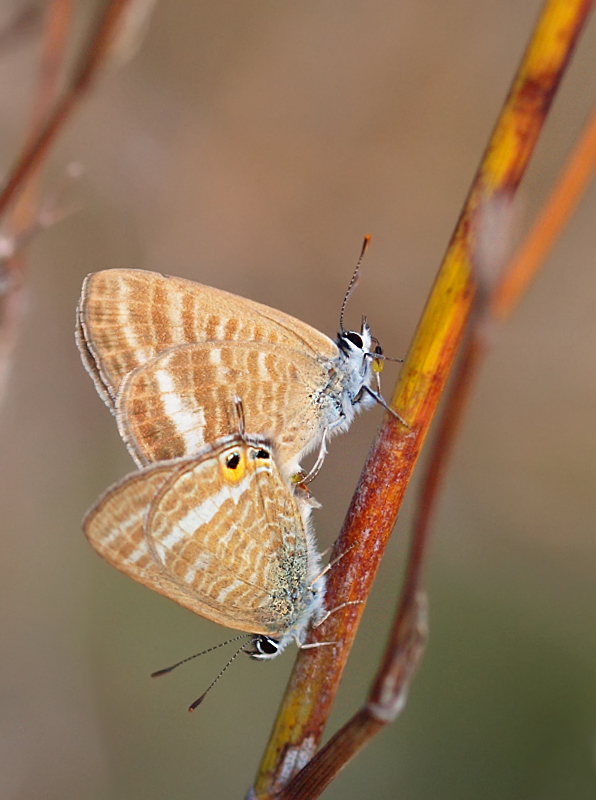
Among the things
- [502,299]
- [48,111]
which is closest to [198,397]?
[48,111]

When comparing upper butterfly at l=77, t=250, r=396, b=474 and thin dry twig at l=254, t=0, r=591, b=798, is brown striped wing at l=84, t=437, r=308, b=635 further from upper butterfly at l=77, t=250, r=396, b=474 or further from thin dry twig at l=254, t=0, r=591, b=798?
thin dry twig at l=254, t=0, r=591, b=798

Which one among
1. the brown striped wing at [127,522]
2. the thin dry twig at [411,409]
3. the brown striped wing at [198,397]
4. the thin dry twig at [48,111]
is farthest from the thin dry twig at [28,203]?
the thin dry twig at [411,409]

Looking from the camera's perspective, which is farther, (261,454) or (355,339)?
(355,339)

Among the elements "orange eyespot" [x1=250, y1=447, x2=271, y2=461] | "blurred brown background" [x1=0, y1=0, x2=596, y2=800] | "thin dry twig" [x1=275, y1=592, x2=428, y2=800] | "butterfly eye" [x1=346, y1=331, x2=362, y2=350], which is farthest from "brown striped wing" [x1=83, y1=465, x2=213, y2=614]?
"blurred brown background" [x1=0, y1=0, x2=596, y2=800]

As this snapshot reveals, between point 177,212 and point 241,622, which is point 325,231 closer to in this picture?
point 177,212

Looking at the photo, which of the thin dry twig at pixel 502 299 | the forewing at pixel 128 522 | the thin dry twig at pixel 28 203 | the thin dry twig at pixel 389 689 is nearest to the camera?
the thin dry twig at pixel 502 299

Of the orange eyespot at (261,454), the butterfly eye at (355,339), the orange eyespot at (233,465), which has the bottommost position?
the orange eyespot at (233,465)

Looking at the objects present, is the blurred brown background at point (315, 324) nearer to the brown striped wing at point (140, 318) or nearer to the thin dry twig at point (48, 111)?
the brown striped wing at point (140, 318)

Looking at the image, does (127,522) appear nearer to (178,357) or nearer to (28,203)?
(178,357)
